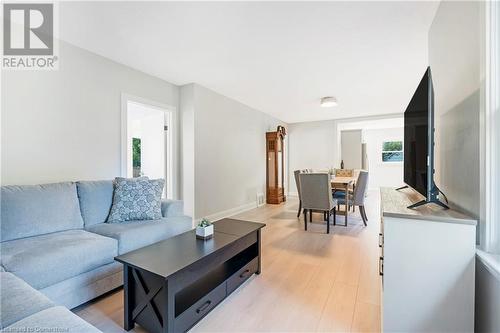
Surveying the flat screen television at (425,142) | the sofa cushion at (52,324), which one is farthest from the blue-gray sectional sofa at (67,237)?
the flat screen television at (425,142)

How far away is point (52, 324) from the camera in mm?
833

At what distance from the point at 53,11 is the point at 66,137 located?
1202 millimetres

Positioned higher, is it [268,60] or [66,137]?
[268,60]

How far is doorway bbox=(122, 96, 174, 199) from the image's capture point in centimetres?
309

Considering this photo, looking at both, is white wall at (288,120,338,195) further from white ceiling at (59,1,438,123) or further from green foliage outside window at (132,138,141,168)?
green foliage outside window at (132,138,141,168)

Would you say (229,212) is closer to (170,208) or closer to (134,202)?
(170,208)

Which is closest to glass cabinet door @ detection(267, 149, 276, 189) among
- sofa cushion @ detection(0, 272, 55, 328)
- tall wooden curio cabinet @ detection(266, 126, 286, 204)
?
tall wooden curio cabinet @ detection(266, 126, 286, 204)

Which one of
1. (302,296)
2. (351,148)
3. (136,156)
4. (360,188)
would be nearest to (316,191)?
(360,188)

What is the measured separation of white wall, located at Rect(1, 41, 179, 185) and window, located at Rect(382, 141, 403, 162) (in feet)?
28.8

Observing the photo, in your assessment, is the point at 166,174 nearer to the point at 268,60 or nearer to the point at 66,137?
the point at 66,137

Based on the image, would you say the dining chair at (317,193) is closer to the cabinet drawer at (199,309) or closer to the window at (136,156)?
the cabinet drawer at (199,309)

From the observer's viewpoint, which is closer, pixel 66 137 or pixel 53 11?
pixel 53 11

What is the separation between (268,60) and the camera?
2.87 metres

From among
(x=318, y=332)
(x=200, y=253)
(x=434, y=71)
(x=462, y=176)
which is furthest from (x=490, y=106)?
(x=200, y=253)
